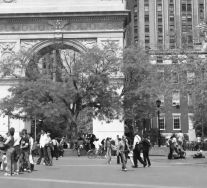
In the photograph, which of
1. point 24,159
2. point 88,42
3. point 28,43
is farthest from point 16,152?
point 28,43

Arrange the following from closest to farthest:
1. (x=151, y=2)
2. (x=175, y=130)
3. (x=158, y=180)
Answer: (x=158, y=180)
(x=175, y=130)
(x=151, y=2)

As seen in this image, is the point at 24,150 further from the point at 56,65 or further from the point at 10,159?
the point at 56,65

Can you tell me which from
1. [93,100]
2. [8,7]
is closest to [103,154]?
[93,100]

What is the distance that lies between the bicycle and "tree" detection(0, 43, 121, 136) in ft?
9.78

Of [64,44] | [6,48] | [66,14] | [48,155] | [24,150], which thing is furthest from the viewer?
[6,48]

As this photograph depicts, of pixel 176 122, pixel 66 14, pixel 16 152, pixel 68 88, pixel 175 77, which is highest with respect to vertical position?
pixel 66 14

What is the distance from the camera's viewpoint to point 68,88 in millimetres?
38531

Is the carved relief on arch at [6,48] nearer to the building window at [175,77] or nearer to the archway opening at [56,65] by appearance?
the archway opening at [56,65]

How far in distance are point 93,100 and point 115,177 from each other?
906 inches

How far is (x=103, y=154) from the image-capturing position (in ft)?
127

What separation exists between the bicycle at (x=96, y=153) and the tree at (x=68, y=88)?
2981mm

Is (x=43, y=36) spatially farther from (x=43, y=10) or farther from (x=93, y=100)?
(x=93, y=100)

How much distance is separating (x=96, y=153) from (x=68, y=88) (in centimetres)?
539

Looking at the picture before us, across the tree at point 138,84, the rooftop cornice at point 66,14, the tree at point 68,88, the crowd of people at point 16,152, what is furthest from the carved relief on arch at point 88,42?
the crowd of people at point 16,152
